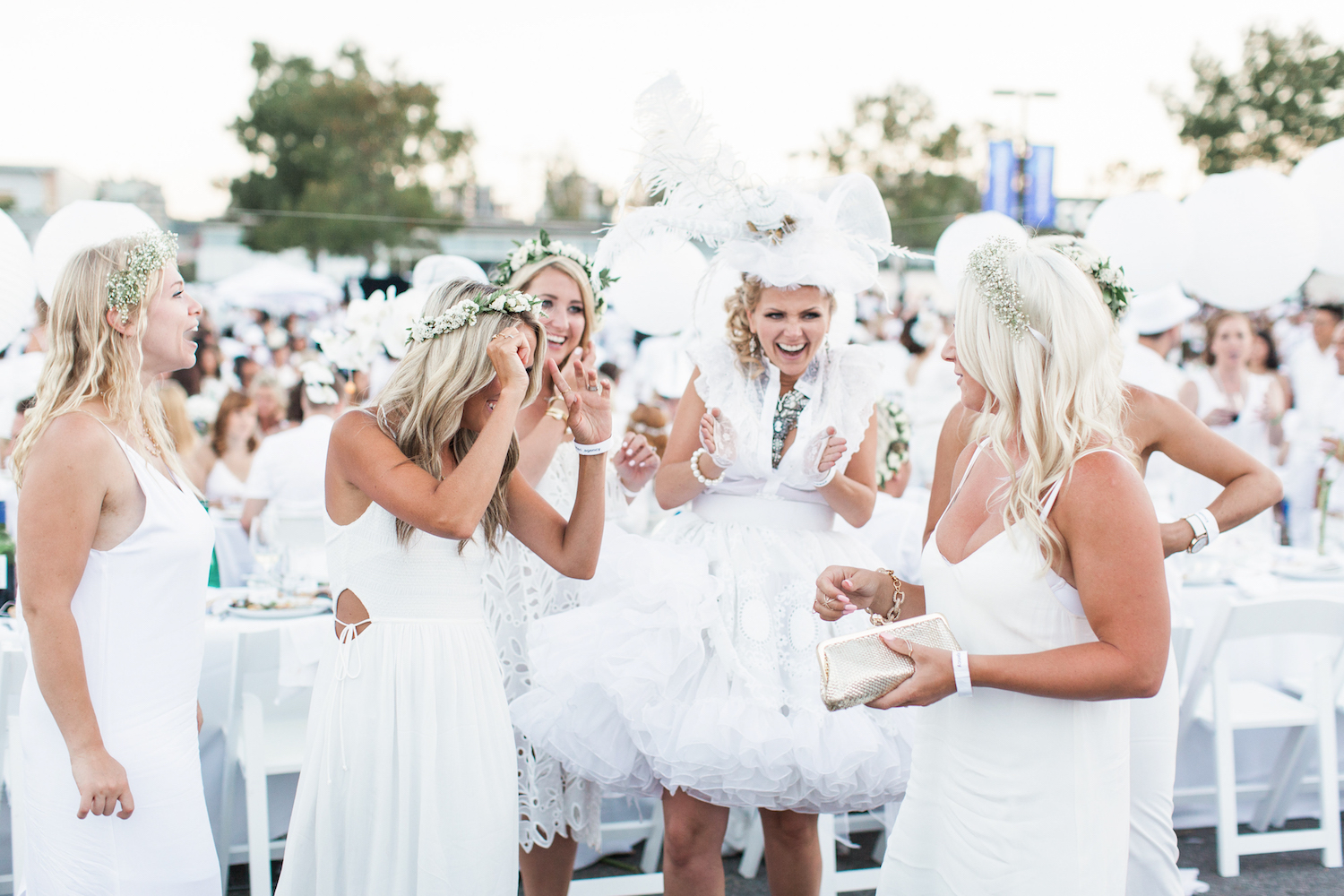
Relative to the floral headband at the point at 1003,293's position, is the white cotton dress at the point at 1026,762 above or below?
below

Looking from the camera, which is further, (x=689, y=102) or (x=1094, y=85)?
(x=1094, y=85)

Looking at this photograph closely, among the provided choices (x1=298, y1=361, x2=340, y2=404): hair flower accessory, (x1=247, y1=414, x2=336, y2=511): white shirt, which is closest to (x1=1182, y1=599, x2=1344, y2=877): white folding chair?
(x1=247, y1=414, x2=336, y2=511): white shirt

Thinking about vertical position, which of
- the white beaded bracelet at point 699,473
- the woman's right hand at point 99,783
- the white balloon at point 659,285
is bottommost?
the woman's right hand at point 99,783

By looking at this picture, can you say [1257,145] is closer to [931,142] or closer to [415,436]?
[931,142]

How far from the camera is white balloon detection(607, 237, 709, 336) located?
4.25 metres

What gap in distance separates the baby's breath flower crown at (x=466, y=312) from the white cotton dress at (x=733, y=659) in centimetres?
84

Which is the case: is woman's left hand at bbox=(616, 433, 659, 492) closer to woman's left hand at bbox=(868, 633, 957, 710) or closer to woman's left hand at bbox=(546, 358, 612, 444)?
woman's left hand at bbox=(546, 358, 612, 444)

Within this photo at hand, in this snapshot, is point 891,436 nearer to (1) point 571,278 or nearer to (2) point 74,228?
(1) point 571,278

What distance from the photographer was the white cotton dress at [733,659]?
93.8 inches

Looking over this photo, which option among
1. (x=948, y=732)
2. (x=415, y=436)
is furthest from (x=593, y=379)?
(x=948, y=732)

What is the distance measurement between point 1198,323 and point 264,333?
53.3 ft

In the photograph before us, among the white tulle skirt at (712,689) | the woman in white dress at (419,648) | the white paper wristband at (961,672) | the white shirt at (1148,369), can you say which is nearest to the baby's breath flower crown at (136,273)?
the woman in white dress at (419,648)

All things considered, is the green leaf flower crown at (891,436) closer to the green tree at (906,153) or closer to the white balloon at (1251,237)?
the white balloon at (1251,237)

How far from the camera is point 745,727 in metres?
2.37
